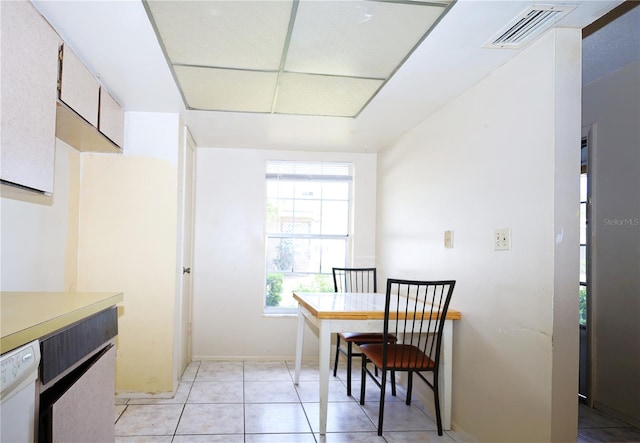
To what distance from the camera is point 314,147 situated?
4.48 meters

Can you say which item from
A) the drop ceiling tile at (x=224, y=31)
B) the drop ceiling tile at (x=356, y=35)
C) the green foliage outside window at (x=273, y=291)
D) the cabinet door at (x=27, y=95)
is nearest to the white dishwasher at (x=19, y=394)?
the cabinet door at (x=27, y=95)

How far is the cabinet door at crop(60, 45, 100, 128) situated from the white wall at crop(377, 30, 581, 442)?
7.38 feet

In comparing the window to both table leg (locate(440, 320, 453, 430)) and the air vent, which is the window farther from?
the air vent

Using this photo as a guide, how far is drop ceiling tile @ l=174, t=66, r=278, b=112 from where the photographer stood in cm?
263

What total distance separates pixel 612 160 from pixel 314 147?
2552 millimetres

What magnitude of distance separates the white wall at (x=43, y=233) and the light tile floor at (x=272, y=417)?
1.07 meters

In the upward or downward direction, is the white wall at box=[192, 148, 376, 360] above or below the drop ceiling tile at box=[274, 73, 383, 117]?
below

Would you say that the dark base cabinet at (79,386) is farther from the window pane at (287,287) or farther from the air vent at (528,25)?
the window pane at (287,287)

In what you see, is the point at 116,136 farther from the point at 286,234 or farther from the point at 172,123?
the point at 286,234

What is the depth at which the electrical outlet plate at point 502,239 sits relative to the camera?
7.47 feet

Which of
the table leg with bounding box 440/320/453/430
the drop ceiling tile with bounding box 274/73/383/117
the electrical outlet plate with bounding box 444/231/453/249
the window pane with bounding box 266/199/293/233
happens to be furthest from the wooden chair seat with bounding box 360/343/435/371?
the window pane with bounding box 266/199/293/233

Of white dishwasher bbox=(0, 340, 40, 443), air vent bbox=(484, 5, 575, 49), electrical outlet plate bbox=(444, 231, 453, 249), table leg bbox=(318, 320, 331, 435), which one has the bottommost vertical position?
table leg bbox=(318, 320, 331, 435)

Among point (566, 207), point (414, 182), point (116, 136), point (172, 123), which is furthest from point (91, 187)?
point (566, 207)

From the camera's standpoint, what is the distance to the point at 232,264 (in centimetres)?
452
